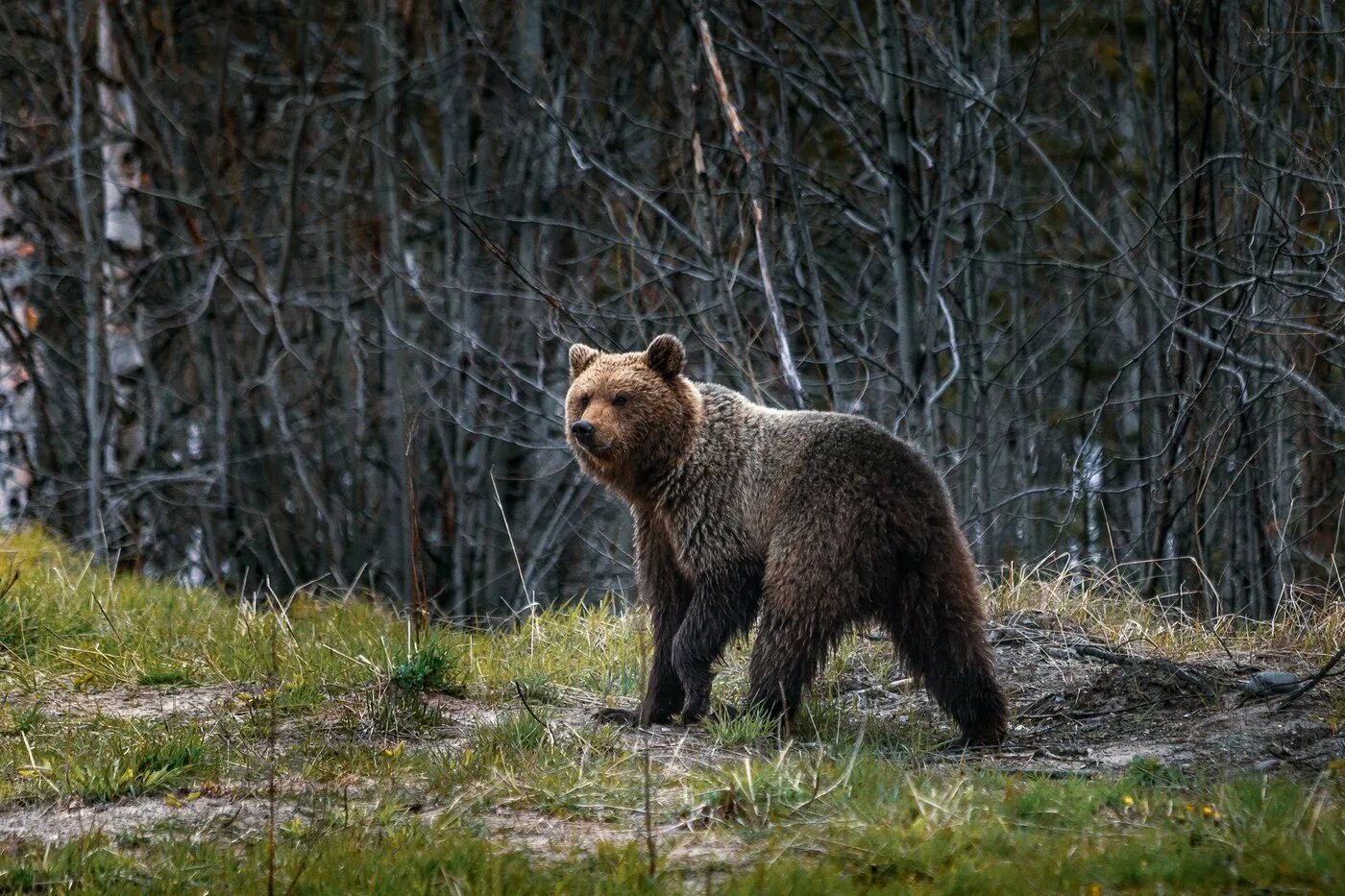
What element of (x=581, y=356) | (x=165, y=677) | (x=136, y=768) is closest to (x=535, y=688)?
(x=581, y=356)

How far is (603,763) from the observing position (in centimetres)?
468

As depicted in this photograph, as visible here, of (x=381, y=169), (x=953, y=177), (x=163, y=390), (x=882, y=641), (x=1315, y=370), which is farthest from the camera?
(x=163, y=390)

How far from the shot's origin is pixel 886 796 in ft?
13.4

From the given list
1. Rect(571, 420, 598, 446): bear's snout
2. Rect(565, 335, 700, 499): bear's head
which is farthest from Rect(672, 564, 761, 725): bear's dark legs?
Rect(571, 420, 598, 446): bear's snout

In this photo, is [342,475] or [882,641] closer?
[882,641]

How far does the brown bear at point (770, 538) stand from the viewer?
5.27 meters

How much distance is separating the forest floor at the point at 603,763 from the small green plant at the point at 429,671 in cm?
1

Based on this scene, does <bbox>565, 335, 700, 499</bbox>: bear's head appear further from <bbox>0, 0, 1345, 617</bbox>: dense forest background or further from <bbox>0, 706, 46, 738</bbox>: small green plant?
<bbox>0, 706, 46, 738</bbox>: small green plant

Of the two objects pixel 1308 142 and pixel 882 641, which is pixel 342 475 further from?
pixel 1308 142

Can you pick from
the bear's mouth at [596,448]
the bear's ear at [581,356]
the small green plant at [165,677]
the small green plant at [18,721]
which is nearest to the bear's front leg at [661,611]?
the bear's mouth at [596,448]

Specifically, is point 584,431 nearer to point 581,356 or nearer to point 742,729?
point 581,356

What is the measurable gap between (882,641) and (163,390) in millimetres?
9094

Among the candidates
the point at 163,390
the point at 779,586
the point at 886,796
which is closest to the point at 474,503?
the point at 163,390

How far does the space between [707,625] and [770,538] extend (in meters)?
0.44
